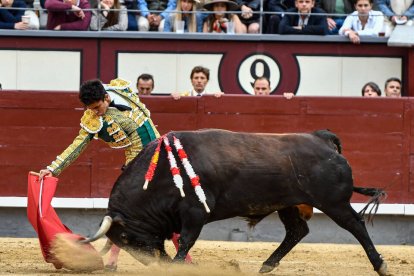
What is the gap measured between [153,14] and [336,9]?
1.54 meters

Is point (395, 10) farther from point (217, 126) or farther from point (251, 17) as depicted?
point (217, 126)

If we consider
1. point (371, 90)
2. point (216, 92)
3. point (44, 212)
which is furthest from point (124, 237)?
point (371, 90)

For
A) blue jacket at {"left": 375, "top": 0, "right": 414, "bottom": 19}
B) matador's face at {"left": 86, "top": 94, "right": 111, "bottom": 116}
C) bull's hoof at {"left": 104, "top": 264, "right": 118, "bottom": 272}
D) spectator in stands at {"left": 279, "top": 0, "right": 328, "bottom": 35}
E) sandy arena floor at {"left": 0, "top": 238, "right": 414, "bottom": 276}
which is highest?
blue jacket at {"left": 375, "top": 0, "right": 414, "bottom": 19}

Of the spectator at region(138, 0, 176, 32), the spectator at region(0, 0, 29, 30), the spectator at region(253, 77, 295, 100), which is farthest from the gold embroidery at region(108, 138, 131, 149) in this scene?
the spectator at region(0, 0, 29, 30)

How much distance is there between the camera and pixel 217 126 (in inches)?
388

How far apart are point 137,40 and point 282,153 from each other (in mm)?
3554

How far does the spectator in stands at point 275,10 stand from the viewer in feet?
34.3

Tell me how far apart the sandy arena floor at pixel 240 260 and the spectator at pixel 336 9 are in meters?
2.01

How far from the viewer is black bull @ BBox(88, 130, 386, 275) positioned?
7.09 meters

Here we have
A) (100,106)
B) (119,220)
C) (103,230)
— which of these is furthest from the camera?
(100,106)

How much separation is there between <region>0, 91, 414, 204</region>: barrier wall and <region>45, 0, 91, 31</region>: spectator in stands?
30.4 inches

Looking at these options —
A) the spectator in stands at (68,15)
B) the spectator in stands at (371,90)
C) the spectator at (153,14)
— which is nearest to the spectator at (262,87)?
the spectator in stands at (371,90)

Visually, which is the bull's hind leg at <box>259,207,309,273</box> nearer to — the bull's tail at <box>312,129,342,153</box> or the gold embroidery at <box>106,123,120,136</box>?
the bull's tail at <box>312,129,342,153</box>

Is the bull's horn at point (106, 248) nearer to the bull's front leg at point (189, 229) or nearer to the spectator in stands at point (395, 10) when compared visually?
the bull's front leg at point (189, 229)
